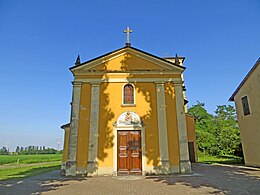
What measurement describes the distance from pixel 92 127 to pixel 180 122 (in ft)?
18.3

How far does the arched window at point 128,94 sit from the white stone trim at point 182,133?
2970 millimetres

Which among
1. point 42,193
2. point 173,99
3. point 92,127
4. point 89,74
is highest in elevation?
point 89,74

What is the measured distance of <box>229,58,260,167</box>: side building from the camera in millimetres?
14164

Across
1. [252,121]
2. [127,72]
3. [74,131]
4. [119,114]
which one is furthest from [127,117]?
[252,121]

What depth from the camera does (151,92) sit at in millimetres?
12781

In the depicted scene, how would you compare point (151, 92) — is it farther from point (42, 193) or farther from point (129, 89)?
point (42, 193)

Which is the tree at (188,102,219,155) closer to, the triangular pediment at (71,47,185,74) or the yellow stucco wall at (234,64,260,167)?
the yellow stucco wall at (234,64,260,167)

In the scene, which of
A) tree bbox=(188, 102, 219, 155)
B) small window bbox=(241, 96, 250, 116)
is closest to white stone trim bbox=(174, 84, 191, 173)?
small window bbox=(241, 96, 250, 116)

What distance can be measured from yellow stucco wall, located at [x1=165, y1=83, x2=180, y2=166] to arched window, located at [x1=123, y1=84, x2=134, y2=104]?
2.31m

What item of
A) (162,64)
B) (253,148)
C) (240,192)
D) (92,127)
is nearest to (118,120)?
(92,127)

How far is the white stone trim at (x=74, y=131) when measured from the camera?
37.0ft

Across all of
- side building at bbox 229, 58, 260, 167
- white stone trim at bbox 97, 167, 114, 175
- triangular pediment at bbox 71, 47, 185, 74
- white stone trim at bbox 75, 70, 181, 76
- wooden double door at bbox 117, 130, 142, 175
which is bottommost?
white stone trim at bbox 97, 167, 114, 175

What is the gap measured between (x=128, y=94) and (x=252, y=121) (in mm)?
10109

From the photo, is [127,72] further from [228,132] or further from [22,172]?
[228,132]
